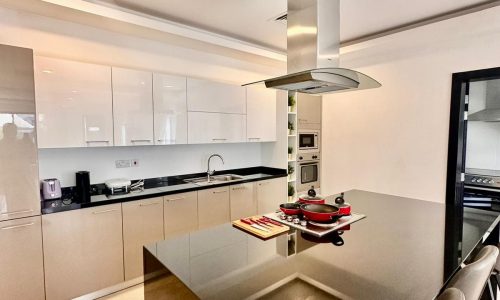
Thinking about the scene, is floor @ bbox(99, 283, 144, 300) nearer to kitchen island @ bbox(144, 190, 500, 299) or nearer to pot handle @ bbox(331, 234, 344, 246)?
kitchen island @ bbox(144, 190, 500, 299)

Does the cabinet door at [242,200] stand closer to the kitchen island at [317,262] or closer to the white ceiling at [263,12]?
the kitchen island at [317,262]

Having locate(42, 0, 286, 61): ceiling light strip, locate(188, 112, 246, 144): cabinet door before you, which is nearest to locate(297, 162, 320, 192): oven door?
locate(188, 112, 246, 144): cabinet door

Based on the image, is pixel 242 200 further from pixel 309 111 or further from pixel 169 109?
pixel 309 111

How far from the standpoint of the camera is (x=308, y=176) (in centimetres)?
429

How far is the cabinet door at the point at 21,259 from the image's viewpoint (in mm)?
2000

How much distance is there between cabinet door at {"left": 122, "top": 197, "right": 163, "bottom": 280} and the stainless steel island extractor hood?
166cm

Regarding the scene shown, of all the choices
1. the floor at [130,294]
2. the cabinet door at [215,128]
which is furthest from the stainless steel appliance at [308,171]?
the floor at [130,294]

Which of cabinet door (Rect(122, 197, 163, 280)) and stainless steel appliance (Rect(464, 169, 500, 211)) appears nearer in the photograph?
cabinet door (Rect(122, 197, 163, 280))

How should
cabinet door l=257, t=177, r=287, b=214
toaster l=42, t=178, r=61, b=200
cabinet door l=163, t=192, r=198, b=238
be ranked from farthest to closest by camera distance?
cabinet door l=257, t=177, r=287, b=214 < cabinet door l=163, t=192, r=198, b=238 < toaster l=42, t=178, r=61, b=200

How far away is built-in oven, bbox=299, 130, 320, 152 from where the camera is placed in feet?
13.5

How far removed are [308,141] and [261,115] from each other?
874mm

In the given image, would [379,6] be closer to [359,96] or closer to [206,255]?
[359,96]

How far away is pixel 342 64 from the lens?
4.02 metres

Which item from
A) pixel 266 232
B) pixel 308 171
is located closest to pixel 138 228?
pixel 266 232
